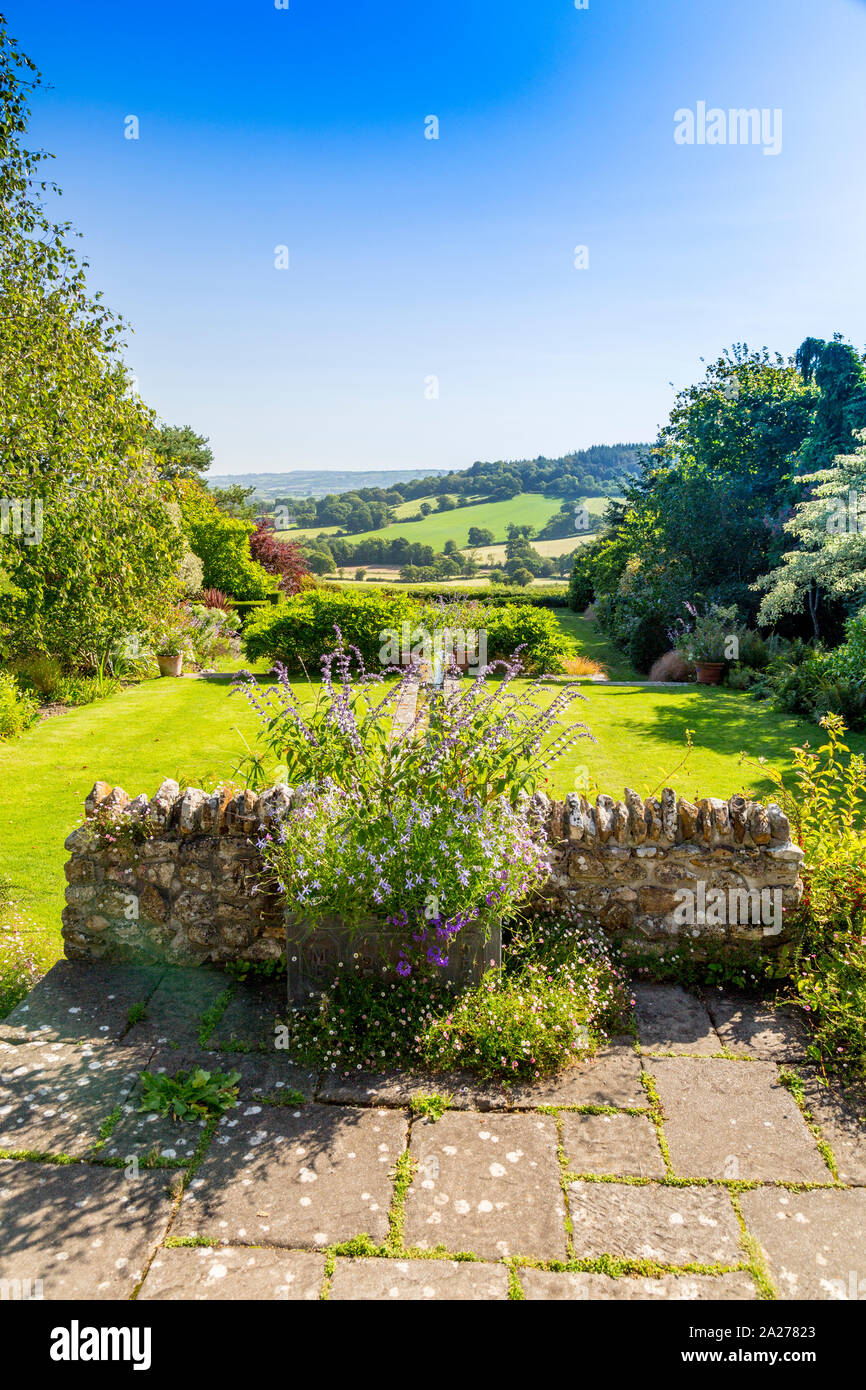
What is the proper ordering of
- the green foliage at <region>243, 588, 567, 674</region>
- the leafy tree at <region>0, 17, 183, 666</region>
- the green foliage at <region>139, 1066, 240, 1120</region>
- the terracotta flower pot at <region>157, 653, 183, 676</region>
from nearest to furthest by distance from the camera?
the green foliage at <region>139, 1066, 240, 1120</region> → the leafy tree at <region>0, 17, 183, 666</region> → the terracotta flower pot at <region>157, 653, 183, 676</region> → the green foliage at <region>243, 588, 567, 674</region>

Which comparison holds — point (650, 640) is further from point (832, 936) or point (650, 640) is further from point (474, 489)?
point (474, 489)

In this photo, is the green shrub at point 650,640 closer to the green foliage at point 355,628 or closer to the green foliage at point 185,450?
the green foliage at point 355,628

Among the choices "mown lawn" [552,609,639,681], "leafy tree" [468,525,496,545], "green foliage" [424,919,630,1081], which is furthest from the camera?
"leafy tree" [468,525,496,545]

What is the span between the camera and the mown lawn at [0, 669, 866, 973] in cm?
711

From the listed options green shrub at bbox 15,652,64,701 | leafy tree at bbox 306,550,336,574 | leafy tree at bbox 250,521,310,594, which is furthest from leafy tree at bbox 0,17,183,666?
leafy tree at bbox 306,550,336,574

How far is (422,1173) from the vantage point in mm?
3367

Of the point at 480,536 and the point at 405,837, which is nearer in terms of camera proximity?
the point at 405,837

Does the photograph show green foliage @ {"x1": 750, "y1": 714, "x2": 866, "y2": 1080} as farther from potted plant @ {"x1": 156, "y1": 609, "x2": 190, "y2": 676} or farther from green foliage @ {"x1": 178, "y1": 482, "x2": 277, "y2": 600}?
green foliage @ {"x1": 178, "y1": 482, "x2": 277, "y2": 600}

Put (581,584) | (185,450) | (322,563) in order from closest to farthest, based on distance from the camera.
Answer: (581,584), (185,450), (322,563)

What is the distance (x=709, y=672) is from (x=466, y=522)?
48.6 meters

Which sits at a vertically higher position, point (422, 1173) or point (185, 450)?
point (185, 450)

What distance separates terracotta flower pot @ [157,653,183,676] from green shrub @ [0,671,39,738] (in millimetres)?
3585

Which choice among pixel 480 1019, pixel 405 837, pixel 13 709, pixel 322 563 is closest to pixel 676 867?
pixel 480 1019
